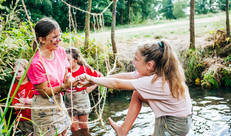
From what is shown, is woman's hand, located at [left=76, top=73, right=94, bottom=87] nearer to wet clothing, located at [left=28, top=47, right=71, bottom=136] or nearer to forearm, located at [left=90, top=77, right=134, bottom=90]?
forearm, located at [left=90, top=77, right=134, bottom=90]

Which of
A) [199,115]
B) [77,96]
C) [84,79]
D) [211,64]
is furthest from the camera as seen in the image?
[211,64]

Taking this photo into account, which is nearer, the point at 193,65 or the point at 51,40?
the point at 51,40

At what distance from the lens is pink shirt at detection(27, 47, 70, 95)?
6.61ft

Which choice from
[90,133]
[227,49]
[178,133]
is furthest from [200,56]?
[178,133]

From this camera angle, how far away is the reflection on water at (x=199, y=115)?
144 inches

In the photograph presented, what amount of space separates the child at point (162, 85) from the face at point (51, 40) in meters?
0.44

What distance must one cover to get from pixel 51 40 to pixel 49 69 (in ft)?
0.96

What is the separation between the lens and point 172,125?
7.00 feet

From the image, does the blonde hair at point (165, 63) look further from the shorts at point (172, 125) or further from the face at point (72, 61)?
the face at point (72, 61)

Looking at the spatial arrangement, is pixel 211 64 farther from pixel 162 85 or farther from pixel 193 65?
→ pixel 162 85

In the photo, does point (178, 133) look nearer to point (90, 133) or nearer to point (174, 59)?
point (174, 59)

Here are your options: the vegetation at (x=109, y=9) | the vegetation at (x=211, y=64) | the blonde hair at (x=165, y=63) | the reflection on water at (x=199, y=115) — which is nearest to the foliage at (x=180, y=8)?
the vegetation at (x=109, y=9)

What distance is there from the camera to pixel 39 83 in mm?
2037

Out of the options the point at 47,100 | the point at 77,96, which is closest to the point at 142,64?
the point at 47,100
